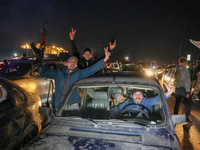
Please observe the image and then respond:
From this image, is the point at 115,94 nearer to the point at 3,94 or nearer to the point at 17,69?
the point at 3,94

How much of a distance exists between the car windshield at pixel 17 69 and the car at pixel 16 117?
2981 millimetres

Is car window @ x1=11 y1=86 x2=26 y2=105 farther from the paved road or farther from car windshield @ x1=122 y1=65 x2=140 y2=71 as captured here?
car windshield @ x1=122 y1=65 x2=140 y2=71

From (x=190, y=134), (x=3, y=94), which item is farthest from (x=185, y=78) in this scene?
(x=3, y=94)

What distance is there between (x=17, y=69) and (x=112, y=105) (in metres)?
4.83

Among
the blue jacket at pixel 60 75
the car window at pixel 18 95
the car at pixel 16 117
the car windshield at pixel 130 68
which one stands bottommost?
the car at pixel 16 117

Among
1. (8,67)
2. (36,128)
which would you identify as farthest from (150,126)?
(8,67)

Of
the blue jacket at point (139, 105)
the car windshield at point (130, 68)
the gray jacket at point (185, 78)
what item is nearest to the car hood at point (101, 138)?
the blue jacket at point (139, 105)

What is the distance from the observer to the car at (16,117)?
2.38m

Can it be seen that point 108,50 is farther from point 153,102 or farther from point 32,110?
point 32,110

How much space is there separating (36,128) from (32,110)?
41cm

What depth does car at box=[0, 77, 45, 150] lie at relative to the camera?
2377 millimetres

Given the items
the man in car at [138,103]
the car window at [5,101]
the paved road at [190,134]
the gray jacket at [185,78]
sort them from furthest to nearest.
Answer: the gray jacket at [185,78], the paved road at [190,134], the man in car at [138,103], the car window at [5,101]

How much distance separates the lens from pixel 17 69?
615 cm

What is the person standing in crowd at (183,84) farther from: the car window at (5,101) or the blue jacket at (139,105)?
the car window at (5,101)
